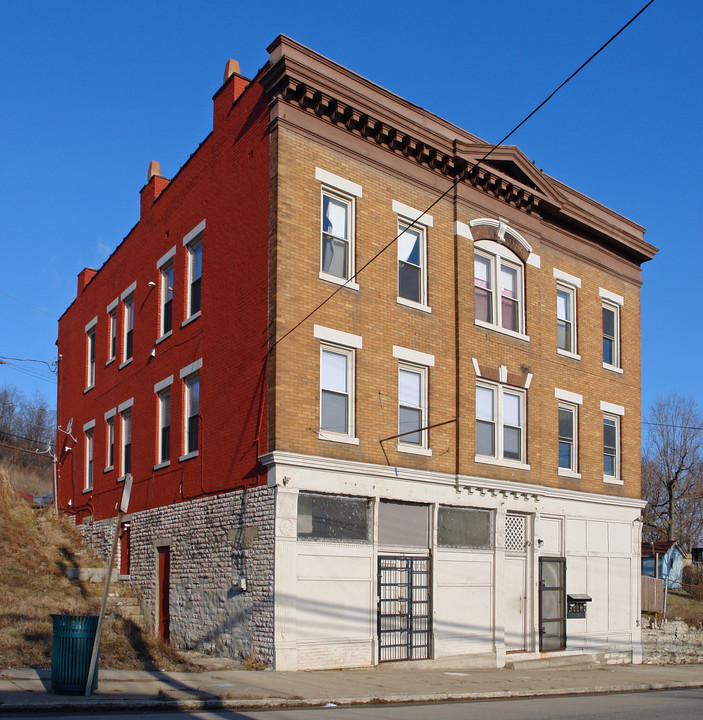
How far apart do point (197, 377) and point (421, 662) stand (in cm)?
875

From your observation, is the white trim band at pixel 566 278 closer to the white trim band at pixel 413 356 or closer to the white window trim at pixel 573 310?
the white window trim at pixel 573 310

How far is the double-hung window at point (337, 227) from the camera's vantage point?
19766 mm

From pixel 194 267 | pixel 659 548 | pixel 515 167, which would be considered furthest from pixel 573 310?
pixel 659 548

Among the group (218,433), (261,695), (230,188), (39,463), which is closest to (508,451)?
(218,433)

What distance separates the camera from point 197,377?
2225 centimetres

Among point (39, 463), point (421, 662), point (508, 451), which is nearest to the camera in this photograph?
point (421, 662)

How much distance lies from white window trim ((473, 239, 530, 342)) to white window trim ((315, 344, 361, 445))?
4.43 metres

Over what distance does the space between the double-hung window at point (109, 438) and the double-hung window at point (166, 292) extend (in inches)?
176

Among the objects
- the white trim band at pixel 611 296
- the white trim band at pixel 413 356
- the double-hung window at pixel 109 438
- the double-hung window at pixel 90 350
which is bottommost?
the double-hung window at pixel 109 438

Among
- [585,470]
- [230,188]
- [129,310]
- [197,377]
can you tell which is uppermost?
[230,188]

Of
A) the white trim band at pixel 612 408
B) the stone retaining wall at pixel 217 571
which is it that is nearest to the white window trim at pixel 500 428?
the white trim band at pixel 612 408

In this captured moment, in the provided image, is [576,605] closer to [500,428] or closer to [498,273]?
[500,428]

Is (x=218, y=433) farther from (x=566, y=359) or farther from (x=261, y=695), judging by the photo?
(x=566, y=359)

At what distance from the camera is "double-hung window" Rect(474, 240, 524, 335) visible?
76.2ft
